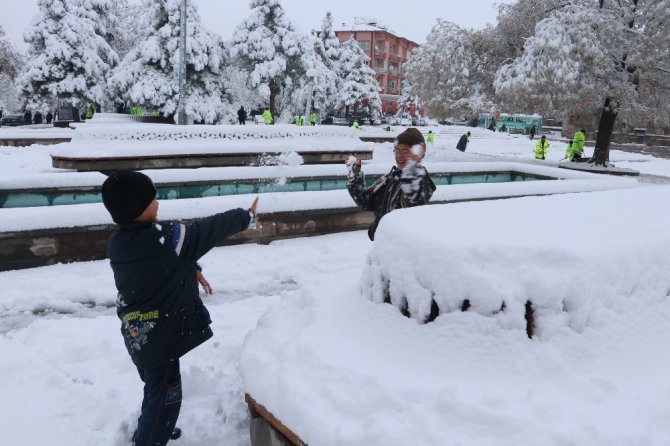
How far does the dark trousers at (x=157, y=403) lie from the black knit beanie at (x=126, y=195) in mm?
837

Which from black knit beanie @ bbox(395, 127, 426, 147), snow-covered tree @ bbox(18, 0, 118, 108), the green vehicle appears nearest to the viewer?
black knit beanie @ bbox(395, 127, 426, 147)

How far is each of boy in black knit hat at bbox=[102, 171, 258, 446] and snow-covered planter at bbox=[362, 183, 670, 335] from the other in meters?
0.87

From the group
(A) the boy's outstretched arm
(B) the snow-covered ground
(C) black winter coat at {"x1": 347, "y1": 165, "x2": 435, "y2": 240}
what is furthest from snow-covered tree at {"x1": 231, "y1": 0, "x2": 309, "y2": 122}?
(A) the boy's outstretched arm

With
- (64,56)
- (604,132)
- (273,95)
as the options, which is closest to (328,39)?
(273,95)

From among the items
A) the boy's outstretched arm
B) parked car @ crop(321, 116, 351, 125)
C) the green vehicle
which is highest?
the green vehicle

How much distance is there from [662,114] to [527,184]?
1226 centimetres

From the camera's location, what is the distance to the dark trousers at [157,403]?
258 centimetres

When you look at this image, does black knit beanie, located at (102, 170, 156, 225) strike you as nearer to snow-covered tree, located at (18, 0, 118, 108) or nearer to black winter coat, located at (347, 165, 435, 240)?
black winter coat, located at (347, 165, 435, 240)

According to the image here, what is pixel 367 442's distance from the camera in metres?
1.93

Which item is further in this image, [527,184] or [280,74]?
[280,74]

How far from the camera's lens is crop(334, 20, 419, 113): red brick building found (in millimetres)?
80250

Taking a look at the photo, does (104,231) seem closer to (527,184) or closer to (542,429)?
(542,429)

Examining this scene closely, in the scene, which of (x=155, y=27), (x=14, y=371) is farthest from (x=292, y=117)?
(x=14, y=371)

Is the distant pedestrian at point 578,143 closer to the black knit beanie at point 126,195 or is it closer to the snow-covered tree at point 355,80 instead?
the black knit beanie at point 126,195
